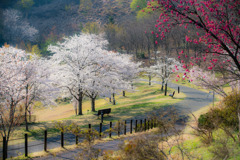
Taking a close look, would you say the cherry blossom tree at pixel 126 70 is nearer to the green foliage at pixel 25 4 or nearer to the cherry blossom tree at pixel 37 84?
the cherry blossom tree at pixel 37 84

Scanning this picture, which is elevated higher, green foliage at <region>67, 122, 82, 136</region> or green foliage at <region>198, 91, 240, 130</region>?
green foliage at <region>198, 91, 240, 130</region>

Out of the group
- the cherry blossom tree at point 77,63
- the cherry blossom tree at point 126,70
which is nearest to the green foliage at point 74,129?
the cherry blossom tree at point 77,63

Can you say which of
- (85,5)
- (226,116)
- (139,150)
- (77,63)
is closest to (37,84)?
(77,63)

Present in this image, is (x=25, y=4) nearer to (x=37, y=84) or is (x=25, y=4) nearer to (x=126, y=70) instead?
(x=126, y=70)

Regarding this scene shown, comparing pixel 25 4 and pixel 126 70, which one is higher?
pixel 25 4

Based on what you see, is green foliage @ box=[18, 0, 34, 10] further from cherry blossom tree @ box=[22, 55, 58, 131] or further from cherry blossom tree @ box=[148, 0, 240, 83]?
cherry blossom tree @ box=[148, 0, 240, 83]

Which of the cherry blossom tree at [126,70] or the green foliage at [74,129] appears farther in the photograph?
the cherry blossom tree at [126,70]

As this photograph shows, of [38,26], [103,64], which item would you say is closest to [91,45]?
[103,64]

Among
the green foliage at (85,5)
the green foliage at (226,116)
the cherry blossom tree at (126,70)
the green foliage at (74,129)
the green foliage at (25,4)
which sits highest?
the green foliage at (85,5)

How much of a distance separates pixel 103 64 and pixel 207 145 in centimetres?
1773

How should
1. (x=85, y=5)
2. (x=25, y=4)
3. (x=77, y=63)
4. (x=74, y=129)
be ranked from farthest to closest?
(x=85, y=5), (x=25, y=4), (x=77, y=63), (x=74, y=129)

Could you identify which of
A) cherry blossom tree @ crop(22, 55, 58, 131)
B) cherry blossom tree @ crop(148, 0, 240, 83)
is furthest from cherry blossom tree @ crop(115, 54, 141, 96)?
cherry blossom tree @ crop(148, 0, 240, 83)

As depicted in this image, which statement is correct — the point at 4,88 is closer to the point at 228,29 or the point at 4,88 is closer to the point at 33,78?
the point at 33,78

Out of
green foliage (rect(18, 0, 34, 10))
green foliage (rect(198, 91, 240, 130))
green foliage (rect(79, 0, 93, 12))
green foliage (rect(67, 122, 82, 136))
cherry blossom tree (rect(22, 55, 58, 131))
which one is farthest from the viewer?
green foliage (rect(79, 0, 93, 12))
